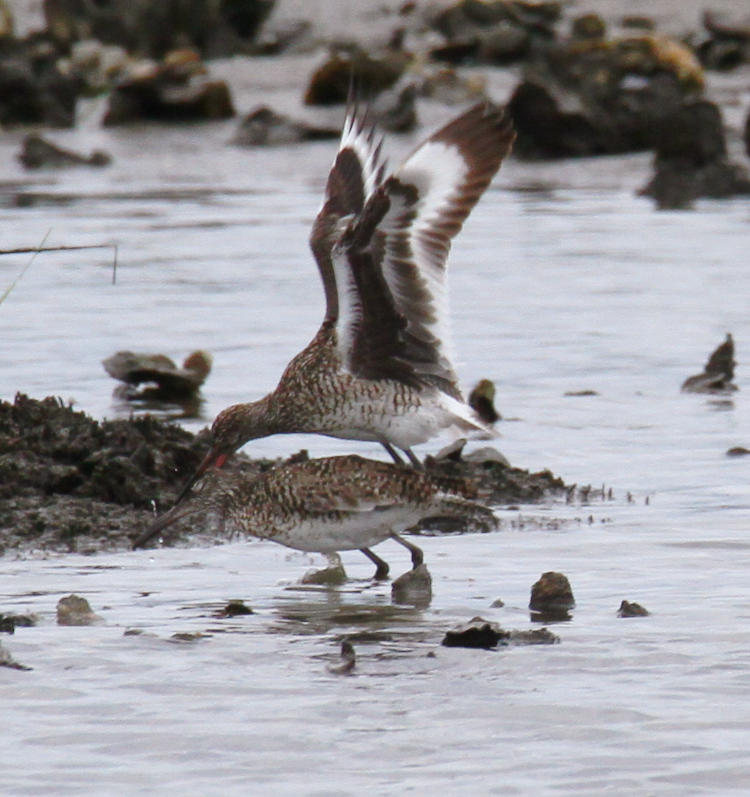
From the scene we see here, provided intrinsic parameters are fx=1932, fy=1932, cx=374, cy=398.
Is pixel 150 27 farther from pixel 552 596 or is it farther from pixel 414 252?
pixel 552 596

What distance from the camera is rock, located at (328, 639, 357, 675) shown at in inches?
257

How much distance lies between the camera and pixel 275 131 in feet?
86.6

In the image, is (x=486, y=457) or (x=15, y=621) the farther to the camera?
(x=486, y=457)

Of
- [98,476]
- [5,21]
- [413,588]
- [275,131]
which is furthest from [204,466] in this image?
[5,21]

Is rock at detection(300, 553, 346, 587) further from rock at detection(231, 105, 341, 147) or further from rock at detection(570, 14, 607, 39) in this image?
rock at detection(570, 14, 607, 39)

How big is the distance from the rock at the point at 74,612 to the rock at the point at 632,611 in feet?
6.32

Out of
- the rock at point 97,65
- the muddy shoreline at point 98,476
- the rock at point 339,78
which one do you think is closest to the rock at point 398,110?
the rock at point 339,78

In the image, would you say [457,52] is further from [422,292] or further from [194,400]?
[422,292]

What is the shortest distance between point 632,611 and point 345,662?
117 cm

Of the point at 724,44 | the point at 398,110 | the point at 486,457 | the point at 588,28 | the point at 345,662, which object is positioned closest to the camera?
the point at 345,662

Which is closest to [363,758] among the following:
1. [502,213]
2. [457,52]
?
[502,213]

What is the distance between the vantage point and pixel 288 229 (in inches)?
794

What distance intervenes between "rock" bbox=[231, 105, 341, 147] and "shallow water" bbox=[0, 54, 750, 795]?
10330 mm

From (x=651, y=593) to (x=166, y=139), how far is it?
2133 centimetres
